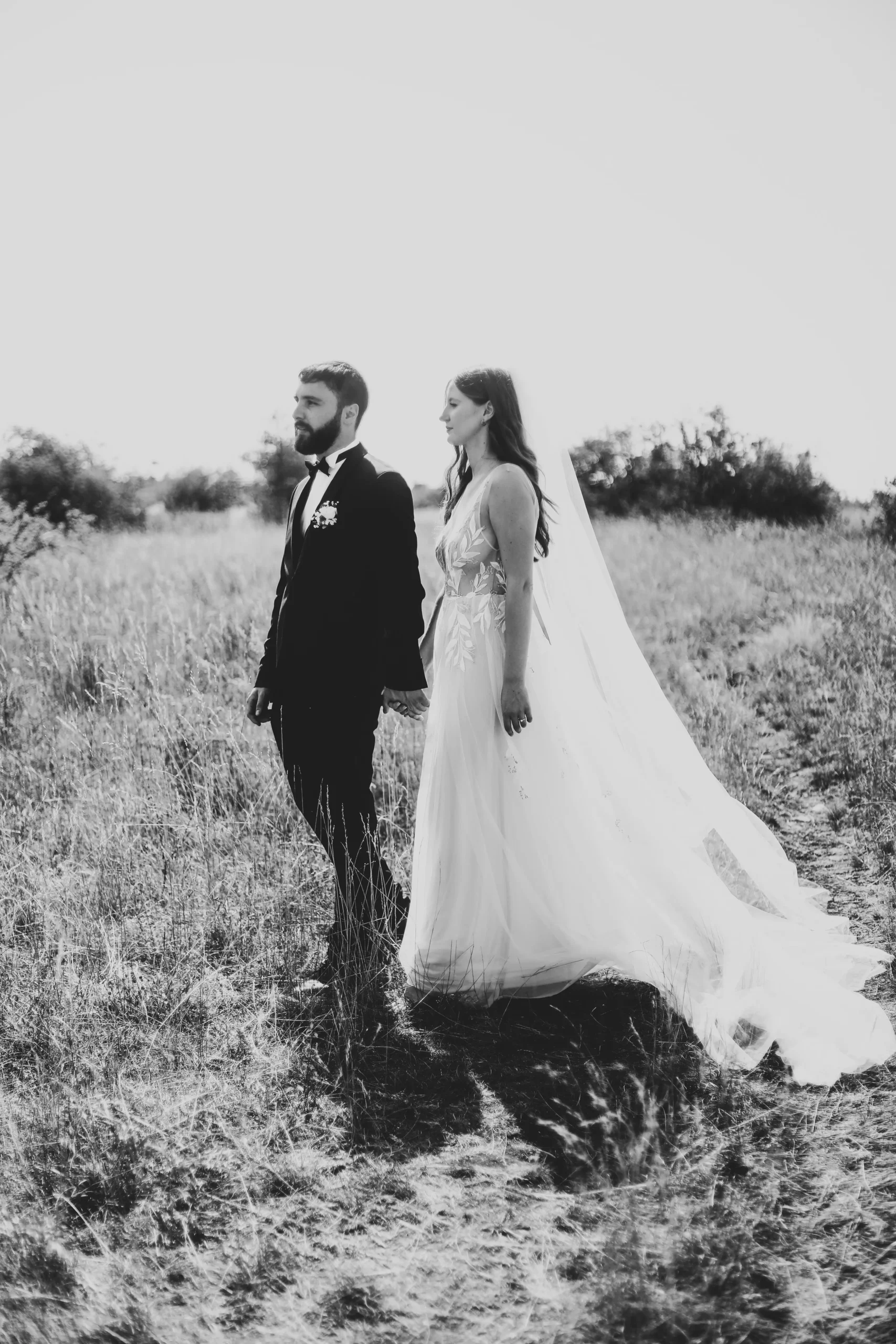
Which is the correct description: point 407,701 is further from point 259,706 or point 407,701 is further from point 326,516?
point 326,516

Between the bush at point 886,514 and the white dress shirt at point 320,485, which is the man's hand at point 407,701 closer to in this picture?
the white dress shirt at point 320,485

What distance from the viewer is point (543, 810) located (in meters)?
3.15

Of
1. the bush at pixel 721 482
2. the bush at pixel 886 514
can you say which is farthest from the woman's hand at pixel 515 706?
the bush at pixel 721 482

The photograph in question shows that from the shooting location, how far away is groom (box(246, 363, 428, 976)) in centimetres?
330

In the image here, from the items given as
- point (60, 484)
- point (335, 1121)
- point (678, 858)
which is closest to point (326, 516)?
point (678, 858)

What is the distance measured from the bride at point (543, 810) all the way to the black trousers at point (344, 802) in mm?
260

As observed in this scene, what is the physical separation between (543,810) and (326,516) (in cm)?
133

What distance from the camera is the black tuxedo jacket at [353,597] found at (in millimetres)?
3293

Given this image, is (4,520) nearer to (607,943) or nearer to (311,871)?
(311,871)

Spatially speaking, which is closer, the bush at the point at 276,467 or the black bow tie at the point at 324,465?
the black bow tie at the point at 324,465

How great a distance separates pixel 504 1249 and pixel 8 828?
3.25 m

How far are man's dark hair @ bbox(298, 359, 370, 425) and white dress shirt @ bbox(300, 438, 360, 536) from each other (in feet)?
0.48

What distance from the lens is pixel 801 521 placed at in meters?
15.8

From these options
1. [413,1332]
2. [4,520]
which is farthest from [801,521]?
[413,1332]
